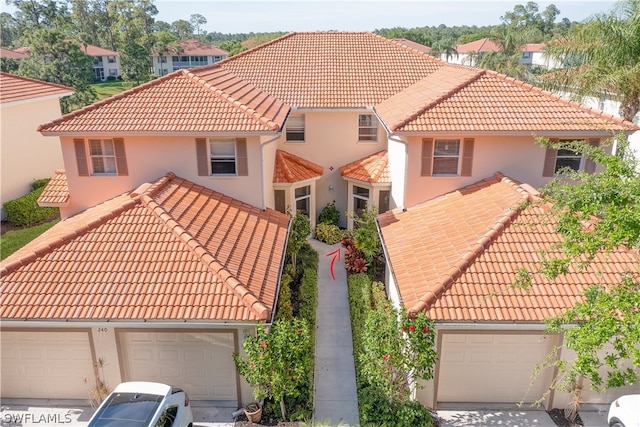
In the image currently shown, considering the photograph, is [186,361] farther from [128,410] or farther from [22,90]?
[22,90]

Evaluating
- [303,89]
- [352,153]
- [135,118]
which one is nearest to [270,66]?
[303,89]

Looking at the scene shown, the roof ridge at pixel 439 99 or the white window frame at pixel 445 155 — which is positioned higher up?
the roof ridge at pixel 439 99

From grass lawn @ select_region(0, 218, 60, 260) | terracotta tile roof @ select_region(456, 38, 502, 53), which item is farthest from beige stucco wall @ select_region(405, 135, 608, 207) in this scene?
terracotta tile roof @ select_region(456, 38, 502, 53)

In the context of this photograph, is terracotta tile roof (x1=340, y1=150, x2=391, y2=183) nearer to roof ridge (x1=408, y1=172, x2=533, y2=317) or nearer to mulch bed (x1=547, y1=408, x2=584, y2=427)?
roof ridge (x1=408, y1=172, x2=533, y2=317)

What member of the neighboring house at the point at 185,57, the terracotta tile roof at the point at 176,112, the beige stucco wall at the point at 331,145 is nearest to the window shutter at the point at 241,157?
the terracotta tile roof at the point at 176,112

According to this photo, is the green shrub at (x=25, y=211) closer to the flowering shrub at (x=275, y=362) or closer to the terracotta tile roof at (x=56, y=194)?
the terracotta tile roof at (x=56, y=194)
